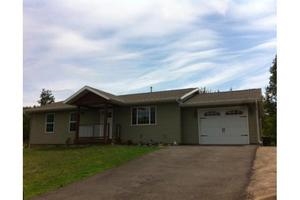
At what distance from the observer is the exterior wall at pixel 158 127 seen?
764 inches

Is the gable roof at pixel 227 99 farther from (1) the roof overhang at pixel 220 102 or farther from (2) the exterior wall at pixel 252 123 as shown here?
(2) the exterior wall at pixel 252 123

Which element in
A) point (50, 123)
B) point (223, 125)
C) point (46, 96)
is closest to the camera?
point (223, 125)

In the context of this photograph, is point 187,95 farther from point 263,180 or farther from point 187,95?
point 263,180

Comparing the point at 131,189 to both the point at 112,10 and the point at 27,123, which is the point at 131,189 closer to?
the point at 112,10

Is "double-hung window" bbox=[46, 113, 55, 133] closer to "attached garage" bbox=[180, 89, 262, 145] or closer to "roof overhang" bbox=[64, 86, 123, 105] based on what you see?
"roof overhang" bbox=[64, 86, 123, 105]

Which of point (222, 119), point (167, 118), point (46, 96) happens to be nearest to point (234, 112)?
point (222, 119)

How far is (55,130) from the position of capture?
2381 centimetres

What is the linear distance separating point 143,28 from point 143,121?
10.5m

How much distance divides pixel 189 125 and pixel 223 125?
6.54ft

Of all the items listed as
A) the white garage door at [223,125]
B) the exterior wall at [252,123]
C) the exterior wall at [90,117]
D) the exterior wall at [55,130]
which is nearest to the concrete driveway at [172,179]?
the exterior wall at [252,123]

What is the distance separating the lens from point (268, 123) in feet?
95.4

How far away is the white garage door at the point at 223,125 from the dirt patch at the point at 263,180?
5.29 metres
